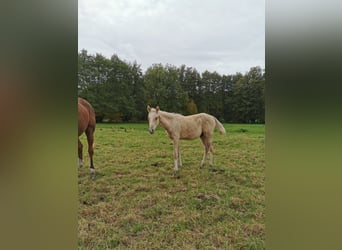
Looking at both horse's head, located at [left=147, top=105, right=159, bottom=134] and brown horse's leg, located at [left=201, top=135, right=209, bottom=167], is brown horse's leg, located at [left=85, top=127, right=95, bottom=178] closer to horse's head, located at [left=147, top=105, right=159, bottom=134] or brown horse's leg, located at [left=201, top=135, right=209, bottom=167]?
horse's head, located at [left=147, top=105, right=159, bottom=134]

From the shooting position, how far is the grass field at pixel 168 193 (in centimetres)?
131

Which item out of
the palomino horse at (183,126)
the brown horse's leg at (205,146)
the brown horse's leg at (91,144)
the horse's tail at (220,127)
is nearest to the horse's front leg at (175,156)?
the palomino horse at (183,126)

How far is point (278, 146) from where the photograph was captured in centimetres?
74

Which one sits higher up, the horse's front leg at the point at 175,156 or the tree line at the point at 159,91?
the tree line at the point at 159,91

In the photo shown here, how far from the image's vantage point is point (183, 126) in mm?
1515

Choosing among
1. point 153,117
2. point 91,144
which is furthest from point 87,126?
point 153,117

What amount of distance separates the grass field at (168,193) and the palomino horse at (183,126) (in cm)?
4

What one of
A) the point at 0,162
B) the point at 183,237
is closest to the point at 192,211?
the point at 183,237

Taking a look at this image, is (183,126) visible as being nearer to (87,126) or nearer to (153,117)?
(153,117)

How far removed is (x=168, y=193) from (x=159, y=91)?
2.06 feet

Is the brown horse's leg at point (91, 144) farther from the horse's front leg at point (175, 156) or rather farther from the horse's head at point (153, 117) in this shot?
the horse's front leg at point (175, 156)

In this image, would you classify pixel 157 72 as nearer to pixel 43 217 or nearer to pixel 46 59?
pixel 46 59

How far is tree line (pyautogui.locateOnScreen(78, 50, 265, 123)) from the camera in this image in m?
1.41

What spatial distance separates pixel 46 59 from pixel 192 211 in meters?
1.10
